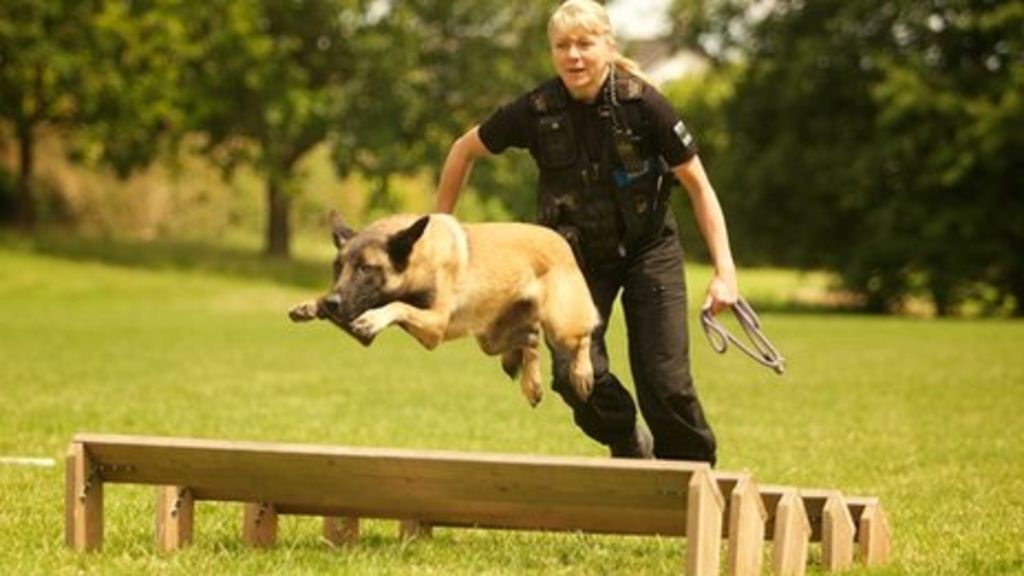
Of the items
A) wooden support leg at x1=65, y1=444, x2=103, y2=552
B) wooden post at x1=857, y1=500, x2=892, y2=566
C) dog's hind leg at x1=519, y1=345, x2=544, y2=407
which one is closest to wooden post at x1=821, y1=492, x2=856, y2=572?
wooden post at x1=857, y1=500, x2=892, y2=566

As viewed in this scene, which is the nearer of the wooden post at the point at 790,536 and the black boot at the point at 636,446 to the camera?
the wooden post at the point at 790,536

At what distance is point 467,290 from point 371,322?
0.64 meters

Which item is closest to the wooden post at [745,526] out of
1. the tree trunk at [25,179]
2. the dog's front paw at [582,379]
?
the dog's front paw at [582,379]

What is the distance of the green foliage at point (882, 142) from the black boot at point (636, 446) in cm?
3137

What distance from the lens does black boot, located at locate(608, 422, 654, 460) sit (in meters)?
7.97

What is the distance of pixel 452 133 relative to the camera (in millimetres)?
46281

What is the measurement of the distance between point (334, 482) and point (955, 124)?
3494 cm

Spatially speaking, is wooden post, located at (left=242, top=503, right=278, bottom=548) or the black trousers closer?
wooden post, located at (left=242, top=503, right=278, bottom=548)

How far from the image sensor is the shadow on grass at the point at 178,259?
43.1 metres

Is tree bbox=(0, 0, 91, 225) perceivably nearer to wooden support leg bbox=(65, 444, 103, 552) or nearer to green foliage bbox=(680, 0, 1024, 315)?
green foliage bbox=(680, 0, 1024, 315)

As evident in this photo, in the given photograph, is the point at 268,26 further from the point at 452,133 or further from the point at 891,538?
the point at 891,538

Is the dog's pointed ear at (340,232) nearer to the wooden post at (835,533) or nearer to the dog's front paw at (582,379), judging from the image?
the dog's front paw at (582,379)

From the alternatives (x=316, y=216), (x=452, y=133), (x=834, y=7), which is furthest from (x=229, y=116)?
(x=834, y=7)

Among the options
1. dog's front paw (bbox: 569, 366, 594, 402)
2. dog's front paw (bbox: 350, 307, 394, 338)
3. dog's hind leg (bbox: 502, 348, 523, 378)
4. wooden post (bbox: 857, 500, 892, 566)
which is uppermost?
dog's front paw (bbox: 350, 307, 394, 338)
